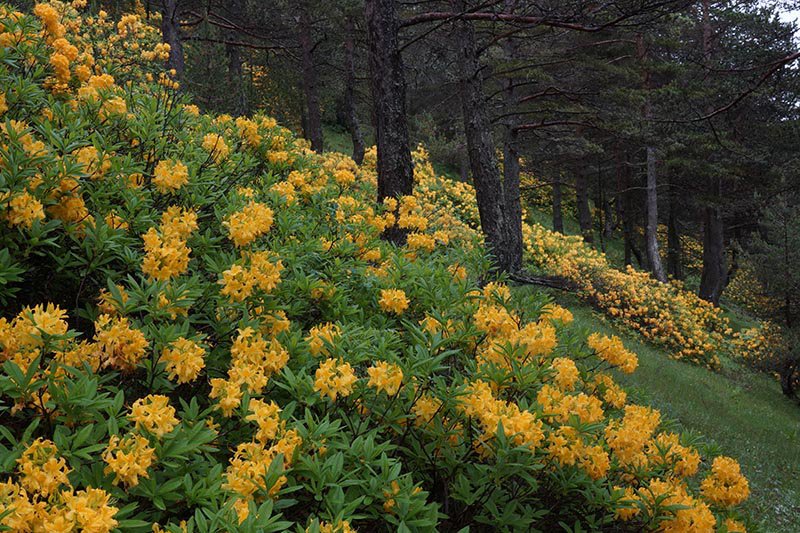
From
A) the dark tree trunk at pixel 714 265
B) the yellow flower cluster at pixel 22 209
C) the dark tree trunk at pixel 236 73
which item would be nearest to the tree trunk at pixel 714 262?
the dark tree trunk at pixel 714 265

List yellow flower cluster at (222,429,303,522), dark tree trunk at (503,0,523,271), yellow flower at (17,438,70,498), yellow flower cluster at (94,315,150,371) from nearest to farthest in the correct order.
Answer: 1. yellow flower at (17,438,70,498)
2. yellow flower cluster at (222,429,303,522)
3. yellow flower cluster at (94,315,150,371)
4. dark tree trunk at (503,0,523,271)

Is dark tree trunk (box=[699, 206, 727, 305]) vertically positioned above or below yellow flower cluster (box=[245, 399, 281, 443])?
below

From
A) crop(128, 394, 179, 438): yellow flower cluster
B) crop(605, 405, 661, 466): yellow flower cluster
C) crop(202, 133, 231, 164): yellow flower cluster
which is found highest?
crop(202, 133, 231, 164): yellow flower cluster

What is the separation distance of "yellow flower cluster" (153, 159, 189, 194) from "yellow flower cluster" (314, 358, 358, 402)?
1.31m

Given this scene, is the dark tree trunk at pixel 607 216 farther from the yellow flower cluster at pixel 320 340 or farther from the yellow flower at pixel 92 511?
the yellow flower at pixel 92 511

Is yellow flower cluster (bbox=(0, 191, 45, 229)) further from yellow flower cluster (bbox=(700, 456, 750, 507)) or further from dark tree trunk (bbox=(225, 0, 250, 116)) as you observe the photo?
dark tree trunk (bbox=(225, 0, 250, 116))

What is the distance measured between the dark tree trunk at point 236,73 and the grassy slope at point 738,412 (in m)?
9.09

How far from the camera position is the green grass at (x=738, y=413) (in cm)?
622

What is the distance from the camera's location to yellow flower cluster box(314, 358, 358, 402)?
2.06 meters

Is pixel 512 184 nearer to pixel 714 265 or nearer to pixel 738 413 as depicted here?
pixel 738 413

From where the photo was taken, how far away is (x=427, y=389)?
2.29 meters

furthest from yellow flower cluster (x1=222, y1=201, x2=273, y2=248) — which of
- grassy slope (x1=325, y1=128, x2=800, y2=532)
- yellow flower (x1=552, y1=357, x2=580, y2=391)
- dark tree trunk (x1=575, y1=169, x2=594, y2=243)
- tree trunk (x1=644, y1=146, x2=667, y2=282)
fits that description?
dark tree trunk (x1=575, y1=169, x2=594, y2=243)

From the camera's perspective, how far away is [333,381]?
2.06m

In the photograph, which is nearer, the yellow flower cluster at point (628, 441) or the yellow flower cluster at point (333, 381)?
the yellow flower cluster at point (333, 381)
